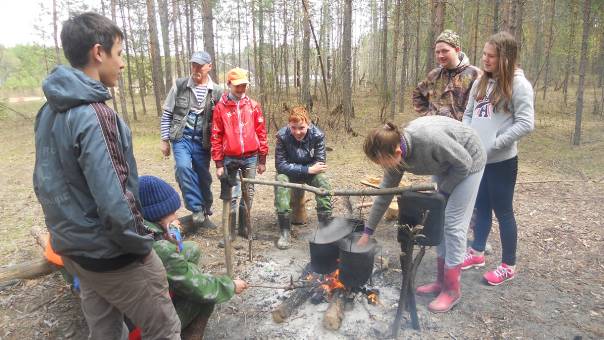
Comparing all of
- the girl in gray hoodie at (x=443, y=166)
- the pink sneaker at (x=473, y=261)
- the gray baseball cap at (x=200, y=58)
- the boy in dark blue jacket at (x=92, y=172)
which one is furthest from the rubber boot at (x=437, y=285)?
the gray baseball cap at (x=200, y=58)

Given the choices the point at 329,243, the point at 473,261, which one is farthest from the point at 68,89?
the point at 473,261

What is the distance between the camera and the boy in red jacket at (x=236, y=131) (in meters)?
3.81

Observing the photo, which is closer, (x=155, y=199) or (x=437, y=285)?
(x=155, y=199)

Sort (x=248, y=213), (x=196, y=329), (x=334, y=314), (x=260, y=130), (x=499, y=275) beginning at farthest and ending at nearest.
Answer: (x=260, y=130) → (x=248, y=213) → (x=499, y=275) → (x=334, y=314) → (x=196, y=329)

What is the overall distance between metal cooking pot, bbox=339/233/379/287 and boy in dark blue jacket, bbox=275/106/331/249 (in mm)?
1332

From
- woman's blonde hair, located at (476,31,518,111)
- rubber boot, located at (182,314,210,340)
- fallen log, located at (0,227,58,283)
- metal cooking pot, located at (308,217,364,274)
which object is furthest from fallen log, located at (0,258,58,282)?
woman's blonde hair, located at (476,31,518,111)

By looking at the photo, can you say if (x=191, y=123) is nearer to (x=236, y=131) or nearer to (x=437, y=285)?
(x=236, y=131)

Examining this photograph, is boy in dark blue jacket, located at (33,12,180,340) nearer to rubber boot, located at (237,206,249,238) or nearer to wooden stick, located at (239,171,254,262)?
wooden stick, located at (239,171,254,262)

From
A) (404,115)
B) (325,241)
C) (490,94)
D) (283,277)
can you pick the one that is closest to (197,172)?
(283,277)

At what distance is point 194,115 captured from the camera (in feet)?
13.0

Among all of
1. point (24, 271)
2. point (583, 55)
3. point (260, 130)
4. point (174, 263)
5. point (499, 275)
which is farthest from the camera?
point (583, 55)

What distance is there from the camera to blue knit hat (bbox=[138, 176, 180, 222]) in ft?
6.67

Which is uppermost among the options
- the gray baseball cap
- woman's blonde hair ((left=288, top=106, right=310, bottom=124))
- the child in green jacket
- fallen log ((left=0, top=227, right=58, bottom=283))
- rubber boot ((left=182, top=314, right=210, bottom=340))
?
the gray baseball cap

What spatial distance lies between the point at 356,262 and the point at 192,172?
2106 millimetres
